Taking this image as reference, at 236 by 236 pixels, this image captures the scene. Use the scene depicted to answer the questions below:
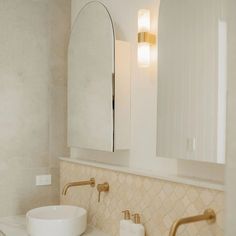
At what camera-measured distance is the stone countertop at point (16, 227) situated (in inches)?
78.3

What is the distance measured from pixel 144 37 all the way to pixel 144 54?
83 millimetres

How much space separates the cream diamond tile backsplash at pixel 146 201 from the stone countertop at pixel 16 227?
51mm

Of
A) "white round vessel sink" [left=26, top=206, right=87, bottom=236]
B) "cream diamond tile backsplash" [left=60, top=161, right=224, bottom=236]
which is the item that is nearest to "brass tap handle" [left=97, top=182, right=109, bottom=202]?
"cream diamond tile backsplash" [left=60, top=161, right=224, bottom=236]

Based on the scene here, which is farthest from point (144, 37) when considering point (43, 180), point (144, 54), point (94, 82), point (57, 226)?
point (43, 180)

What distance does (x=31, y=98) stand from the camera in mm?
2424

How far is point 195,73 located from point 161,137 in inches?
13.6

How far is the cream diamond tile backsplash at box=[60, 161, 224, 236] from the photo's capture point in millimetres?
1400

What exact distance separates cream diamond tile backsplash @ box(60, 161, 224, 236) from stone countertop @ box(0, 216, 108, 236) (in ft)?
0.17

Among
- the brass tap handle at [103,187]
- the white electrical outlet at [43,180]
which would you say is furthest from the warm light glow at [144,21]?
the white electrical outlet at [43,180]

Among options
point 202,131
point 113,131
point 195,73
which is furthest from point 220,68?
point 113,131

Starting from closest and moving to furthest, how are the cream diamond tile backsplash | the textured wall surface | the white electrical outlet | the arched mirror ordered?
the cream diamond tile backsplash, the arched mirror, the textured wall surface, the white electrical outlet

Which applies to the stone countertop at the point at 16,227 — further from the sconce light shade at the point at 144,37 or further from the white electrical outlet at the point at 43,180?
the sconce light shade at the point at 144,37

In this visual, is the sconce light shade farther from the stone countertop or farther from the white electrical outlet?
the white electrical outlet

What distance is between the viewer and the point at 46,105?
Answer: 2.48 meters
